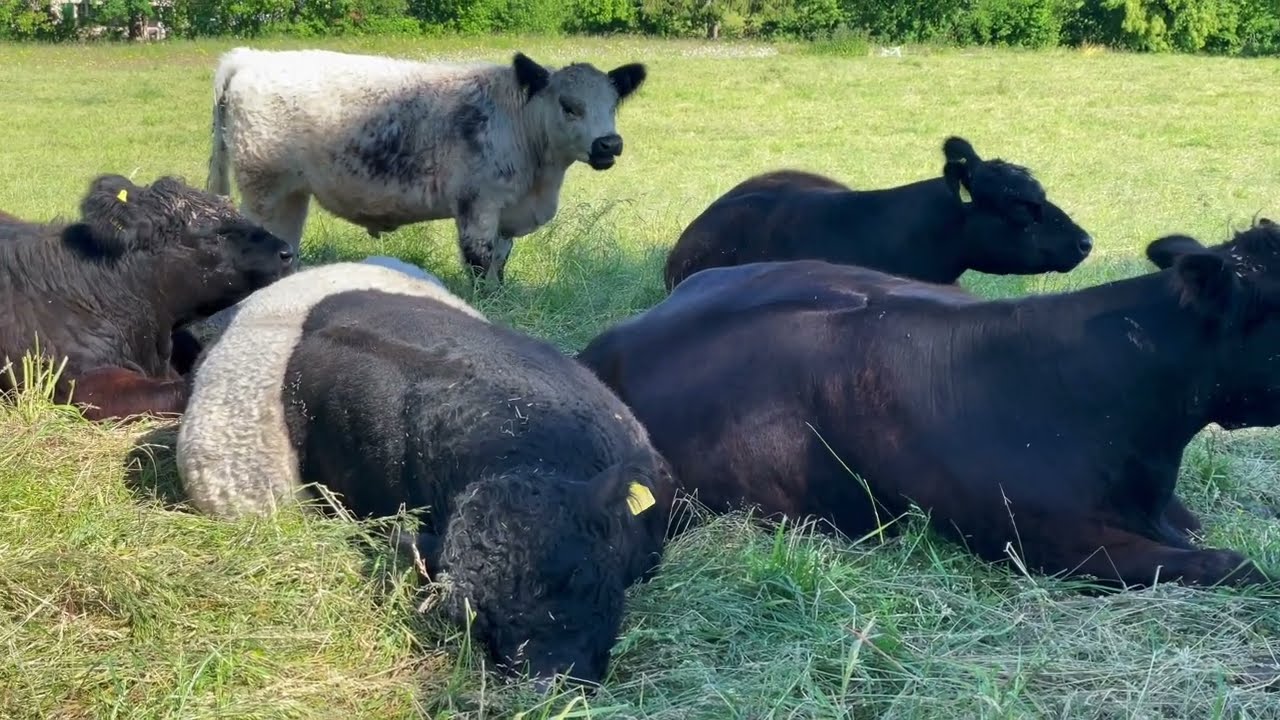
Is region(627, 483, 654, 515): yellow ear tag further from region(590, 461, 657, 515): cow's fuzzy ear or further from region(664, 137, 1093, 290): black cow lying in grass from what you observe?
region(664, 137, 1093, 290): black cow lying in grass

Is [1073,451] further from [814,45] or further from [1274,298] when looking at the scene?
→ [814,45]

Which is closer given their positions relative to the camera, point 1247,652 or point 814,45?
point 1247,652

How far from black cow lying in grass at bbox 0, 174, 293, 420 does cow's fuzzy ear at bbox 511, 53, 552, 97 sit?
353 centimetres

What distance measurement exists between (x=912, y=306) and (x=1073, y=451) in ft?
2.89

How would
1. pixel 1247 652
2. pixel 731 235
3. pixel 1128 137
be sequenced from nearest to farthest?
pixel 1247 652 → pixel 731 235 → pixel 1128 137

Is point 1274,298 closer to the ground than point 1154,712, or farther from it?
farther from it

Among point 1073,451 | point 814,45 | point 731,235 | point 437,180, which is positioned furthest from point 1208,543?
point 814,45

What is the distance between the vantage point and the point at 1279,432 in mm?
6340

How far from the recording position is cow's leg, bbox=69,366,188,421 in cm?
622

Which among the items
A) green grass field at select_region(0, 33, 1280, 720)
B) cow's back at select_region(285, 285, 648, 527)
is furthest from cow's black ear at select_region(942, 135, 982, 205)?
cow's back at select_region(285, 285, 648, 527)

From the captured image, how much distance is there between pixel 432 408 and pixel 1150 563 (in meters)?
2.42

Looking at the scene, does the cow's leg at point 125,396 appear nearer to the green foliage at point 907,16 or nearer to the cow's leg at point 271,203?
the cow's leg at point 271,203

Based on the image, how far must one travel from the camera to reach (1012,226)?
331 inches

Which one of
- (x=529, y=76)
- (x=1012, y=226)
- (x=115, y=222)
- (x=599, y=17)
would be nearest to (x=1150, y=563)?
(x=1012, y=226)
